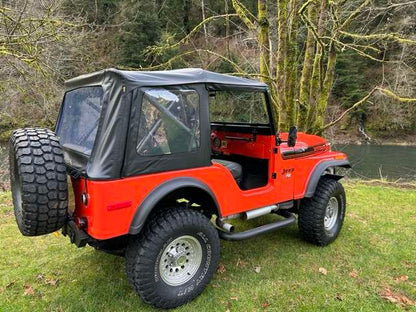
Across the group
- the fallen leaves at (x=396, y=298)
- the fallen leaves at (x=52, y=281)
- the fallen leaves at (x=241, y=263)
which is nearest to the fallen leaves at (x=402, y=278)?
the fallen leaves at (x=396, y=298)

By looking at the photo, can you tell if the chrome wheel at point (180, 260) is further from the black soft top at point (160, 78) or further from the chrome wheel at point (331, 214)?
the chrome wheel at point (331, 214)

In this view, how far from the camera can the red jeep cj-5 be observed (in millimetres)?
2451

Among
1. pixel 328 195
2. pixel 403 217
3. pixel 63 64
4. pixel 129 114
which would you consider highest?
pixel 63 64

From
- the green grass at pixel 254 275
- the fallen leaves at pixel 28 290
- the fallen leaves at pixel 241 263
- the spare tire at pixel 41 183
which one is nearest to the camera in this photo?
the spare tire at pixel 41 183

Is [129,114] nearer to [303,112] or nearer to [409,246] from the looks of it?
[409,246]

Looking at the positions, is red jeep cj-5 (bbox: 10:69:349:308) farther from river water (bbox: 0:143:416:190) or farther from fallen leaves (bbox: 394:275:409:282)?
river water (bbox: 0:143:416:190)

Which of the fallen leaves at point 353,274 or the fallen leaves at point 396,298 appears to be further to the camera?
the fallen leaves at point 353,274

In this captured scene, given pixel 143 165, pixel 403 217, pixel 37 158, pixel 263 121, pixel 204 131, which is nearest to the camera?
pixel 37 158

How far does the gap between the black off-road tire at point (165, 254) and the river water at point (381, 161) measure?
24.9 ft

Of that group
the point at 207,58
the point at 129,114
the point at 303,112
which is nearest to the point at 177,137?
the point at 129,114

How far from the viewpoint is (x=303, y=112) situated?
29.9 feet

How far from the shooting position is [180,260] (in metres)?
2.96

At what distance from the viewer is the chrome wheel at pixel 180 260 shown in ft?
9.34

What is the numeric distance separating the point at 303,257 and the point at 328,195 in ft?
2.73
